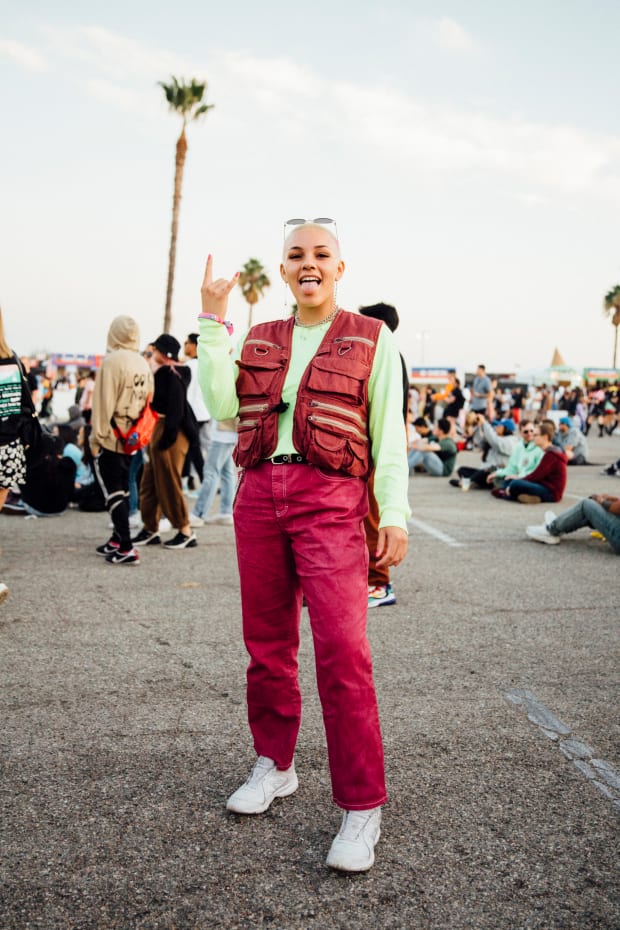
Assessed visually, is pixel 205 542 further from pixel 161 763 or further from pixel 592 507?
pixel 161 763

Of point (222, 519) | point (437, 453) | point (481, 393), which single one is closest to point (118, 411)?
point (222, 519)

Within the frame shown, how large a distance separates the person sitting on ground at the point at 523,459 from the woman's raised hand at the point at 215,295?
9.54 metres

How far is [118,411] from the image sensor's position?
657 centimetres

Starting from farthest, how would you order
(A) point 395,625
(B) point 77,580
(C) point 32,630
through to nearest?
(B) point 77,580, (A) point 395,625, (C) point 32,630

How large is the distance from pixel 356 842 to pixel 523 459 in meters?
10.2

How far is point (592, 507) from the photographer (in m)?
7.61

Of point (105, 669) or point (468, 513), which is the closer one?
point (105, 669)

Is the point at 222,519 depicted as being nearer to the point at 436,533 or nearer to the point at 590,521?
the point at 436,533

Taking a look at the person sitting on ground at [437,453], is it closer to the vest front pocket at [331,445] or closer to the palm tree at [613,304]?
the vest front pocket at [331,445]

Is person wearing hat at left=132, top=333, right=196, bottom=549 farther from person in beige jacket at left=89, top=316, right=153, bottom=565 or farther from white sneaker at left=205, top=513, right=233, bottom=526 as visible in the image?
white sneaker at left=205, top=513, right=233, bottom=526

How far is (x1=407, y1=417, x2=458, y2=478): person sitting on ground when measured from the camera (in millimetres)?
15023

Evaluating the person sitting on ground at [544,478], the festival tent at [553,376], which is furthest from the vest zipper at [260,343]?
the festival tent at [553,376]

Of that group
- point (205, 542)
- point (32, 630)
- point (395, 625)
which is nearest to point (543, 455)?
point (205, 542)

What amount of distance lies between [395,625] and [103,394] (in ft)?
10.4
